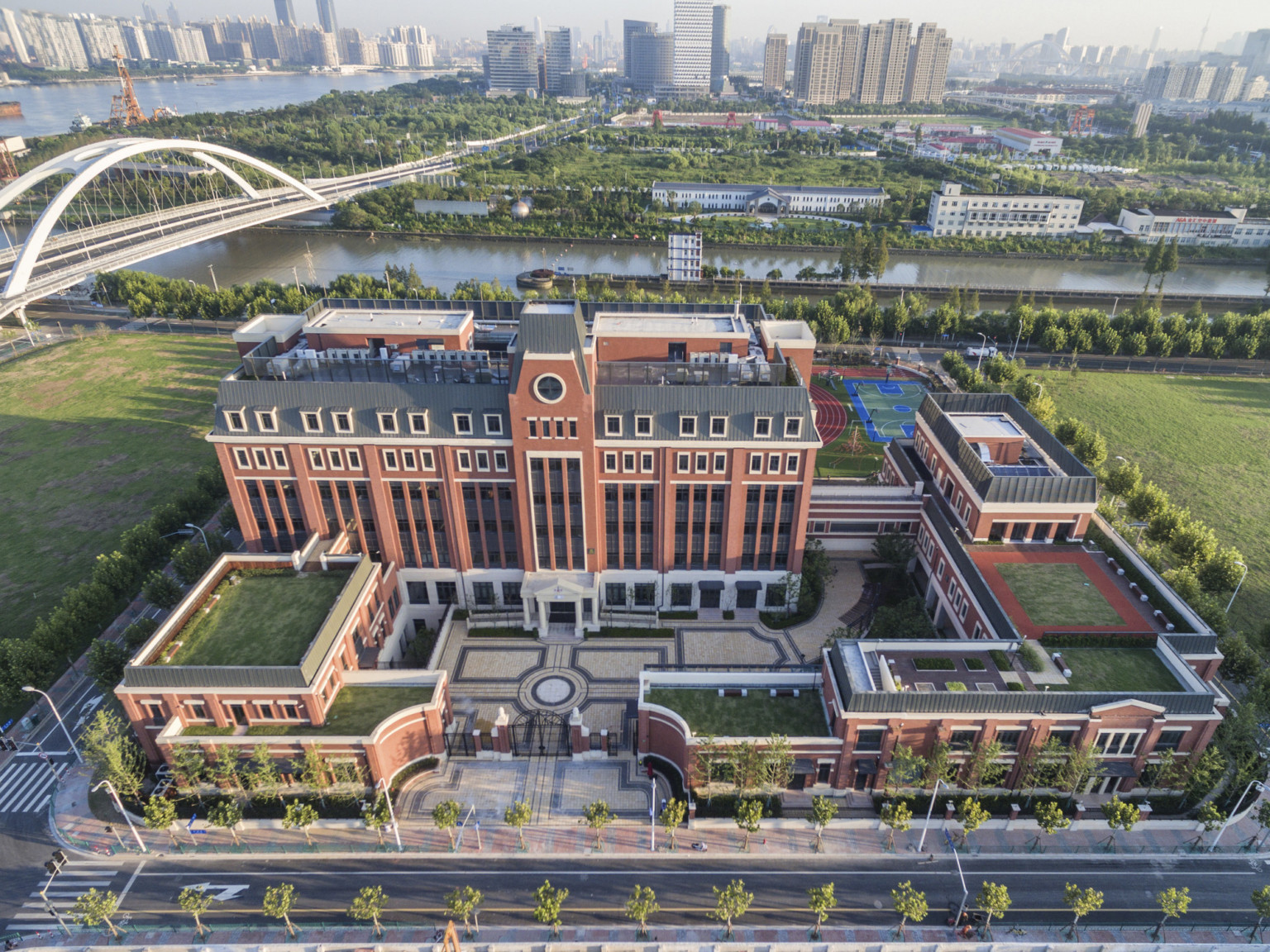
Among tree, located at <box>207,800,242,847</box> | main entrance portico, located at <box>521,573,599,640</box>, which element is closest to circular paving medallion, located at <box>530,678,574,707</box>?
main entrance portico, located at <box>521,573,599,640</box>

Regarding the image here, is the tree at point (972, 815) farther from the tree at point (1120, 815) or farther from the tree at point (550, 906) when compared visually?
the tree at point (550, 906)

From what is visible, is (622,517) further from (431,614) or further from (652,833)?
(652,833)

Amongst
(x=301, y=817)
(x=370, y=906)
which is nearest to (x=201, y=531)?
(x=301, y=817)

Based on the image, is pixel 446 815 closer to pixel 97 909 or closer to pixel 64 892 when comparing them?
pixel 97 909

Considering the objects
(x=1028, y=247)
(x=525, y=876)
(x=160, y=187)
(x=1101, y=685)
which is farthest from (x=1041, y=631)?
(x=160, y=187)

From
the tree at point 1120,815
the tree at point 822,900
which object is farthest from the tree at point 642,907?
the tree at point 1120,815
